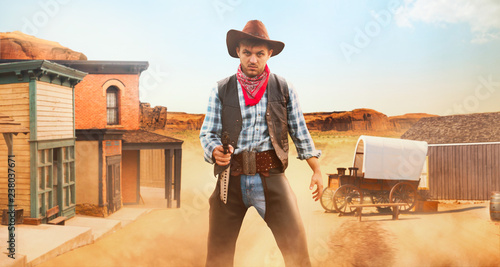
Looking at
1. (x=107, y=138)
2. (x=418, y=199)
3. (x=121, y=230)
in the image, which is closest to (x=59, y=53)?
(x=107, y=138)

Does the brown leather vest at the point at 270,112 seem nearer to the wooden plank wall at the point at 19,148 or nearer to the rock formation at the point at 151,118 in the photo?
the wooden plank wall at the point at 19,148

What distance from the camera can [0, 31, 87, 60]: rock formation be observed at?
8.95 meters

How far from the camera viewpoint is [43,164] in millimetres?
6977

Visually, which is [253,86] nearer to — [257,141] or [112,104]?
[257,141]

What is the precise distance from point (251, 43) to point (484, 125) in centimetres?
975

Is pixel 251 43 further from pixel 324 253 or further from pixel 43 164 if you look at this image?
pixel 43 164

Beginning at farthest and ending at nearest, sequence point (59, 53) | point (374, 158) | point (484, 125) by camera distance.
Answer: point (484, 125), point (59, 53), point (374, 158)

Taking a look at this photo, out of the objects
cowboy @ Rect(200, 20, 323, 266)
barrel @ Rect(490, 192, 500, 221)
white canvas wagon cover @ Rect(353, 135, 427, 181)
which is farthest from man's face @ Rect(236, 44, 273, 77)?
barrel @ Rect(490, 192, 500, 221)

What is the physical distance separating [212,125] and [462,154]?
9.36 m

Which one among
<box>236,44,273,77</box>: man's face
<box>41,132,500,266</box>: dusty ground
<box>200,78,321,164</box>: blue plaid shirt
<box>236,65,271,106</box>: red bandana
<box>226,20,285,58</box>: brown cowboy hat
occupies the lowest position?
<box>41,132,500,266</box>: dusty ground

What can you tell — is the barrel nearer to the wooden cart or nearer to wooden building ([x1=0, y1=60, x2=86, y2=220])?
the wooden cart

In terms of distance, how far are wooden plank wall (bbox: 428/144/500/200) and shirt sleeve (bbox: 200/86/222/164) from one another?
8.98 metres

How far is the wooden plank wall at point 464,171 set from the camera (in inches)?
381

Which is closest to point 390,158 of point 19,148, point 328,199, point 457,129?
point 328,199
